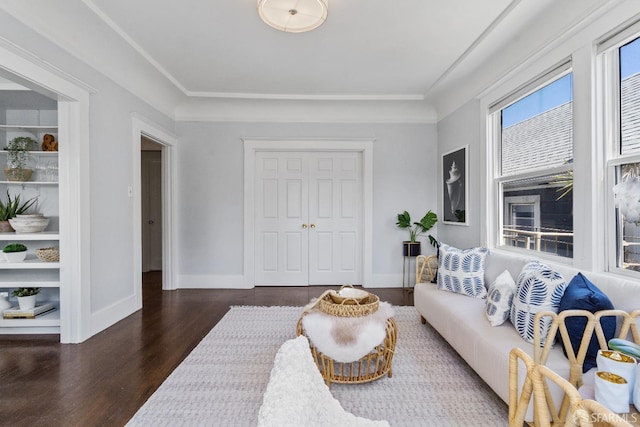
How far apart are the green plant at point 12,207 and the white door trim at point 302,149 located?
89.6 inches

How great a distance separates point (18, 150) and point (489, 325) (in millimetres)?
4149

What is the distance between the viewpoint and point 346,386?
200cm

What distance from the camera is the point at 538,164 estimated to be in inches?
102

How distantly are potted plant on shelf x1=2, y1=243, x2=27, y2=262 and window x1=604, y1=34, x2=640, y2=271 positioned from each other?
4466mm

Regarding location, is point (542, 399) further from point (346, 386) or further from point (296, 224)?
point (296, 224)

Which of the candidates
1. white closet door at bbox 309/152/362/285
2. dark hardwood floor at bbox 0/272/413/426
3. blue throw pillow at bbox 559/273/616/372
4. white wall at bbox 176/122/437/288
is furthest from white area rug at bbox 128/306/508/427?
white closet door at bbox 309/152/362/285

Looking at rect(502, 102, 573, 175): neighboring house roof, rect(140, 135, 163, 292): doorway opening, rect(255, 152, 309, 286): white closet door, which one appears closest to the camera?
rect(502, 102, 573, 175): neighboring house roof

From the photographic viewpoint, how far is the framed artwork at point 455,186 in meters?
3.65

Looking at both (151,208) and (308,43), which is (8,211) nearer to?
(151,208)

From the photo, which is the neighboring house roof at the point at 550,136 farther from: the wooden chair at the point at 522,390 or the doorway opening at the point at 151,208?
the doorway opening at the point at 151,208

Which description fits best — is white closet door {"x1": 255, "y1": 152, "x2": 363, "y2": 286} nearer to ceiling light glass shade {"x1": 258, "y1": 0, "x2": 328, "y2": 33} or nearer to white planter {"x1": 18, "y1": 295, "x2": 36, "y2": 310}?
ceiling light glass shade {"x1": 258, "y1": 0, "x2": 328, "y2": 33}

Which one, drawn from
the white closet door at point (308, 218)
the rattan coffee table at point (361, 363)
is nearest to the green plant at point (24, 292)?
the white closet door at point (308, 218)

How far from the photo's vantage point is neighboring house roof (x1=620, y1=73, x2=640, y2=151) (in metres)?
1.79

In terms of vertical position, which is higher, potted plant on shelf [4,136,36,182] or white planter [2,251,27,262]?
potted plant on shelf [4,136,36,182]
